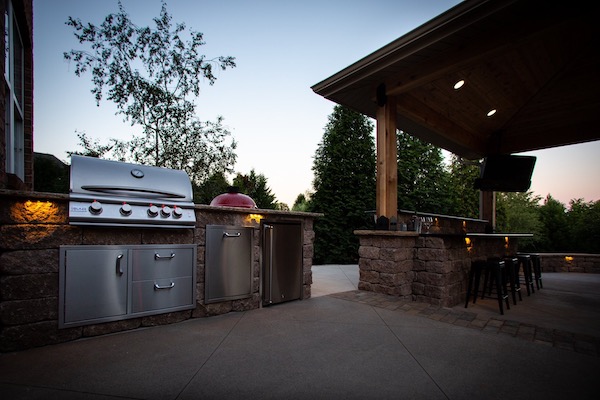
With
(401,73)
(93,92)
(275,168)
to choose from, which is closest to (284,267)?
(401,73)

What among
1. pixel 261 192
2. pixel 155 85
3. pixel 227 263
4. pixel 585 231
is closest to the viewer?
pixel 227 263

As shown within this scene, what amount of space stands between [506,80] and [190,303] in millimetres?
6282

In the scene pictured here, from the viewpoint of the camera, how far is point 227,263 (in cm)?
310

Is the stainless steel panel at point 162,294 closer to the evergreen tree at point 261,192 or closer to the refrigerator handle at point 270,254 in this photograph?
the refrigerator handle at point 270,254

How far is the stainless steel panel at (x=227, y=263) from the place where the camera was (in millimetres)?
2977

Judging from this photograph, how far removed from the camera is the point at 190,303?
111 inches

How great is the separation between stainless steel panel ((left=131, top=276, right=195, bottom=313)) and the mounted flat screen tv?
7.02 metres

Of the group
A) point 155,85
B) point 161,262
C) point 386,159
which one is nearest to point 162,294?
point 161,262

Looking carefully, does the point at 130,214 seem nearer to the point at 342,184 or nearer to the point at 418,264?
the point at 418,264

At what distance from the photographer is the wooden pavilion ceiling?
3232 millimetres

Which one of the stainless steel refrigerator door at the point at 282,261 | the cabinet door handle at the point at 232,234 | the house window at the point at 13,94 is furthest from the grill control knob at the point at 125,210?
the house window at the point at 13,94

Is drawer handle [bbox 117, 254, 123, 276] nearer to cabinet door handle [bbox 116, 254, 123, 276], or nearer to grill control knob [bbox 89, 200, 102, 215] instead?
cabinet door handle [bbox 116, 254, 123, 276]

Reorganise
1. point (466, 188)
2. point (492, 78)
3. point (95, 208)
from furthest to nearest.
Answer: point (466, 188)
point (492, 78)
point (95, 208)

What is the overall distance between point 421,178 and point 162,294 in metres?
8.71
